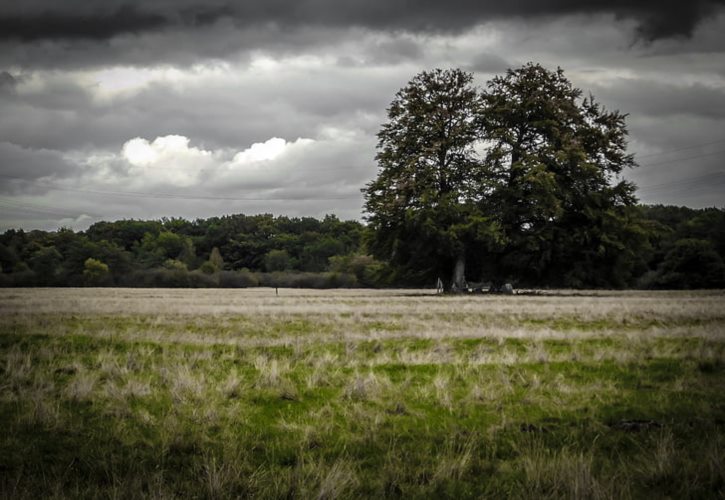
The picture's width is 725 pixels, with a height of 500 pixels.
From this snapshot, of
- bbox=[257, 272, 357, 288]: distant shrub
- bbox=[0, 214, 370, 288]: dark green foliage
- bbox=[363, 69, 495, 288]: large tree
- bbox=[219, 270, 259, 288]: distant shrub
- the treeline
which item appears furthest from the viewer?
bbox=[257, 272, 357, 288]: distant shrub

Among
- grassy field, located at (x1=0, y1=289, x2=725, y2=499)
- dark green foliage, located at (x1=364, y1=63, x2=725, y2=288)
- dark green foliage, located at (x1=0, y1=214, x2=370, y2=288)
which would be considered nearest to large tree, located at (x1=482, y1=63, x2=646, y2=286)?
dark green foliage, located at (x1=364, y1=63, x2=725, y2=288)

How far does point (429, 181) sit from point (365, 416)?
38543 millimetres

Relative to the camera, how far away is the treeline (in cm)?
6450

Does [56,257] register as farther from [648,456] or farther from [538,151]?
[648,456]

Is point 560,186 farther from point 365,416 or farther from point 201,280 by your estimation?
point 201,280

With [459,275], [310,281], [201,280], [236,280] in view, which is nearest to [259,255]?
[236,280]

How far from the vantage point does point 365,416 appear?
756 cm

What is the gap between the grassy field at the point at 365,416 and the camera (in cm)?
512

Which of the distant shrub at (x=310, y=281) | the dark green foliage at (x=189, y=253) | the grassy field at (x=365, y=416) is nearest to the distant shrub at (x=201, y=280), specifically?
the dark green foliage at (x=189, y=253)

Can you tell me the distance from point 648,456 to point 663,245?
247 feet

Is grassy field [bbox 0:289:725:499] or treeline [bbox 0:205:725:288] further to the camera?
treeline [bbox 0:205:725:288]

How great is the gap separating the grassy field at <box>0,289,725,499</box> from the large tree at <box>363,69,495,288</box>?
2724cm

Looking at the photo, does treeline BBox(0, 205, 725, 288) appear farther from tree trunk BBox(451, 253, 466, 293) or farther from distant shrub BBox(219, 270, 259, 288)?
tree trunk BBox(451, 253, 466, 293)

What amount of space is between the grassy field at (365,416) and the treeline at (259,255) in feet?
112
